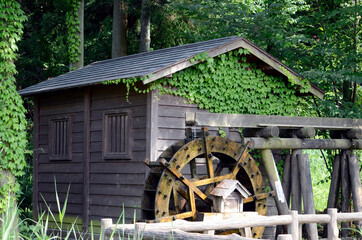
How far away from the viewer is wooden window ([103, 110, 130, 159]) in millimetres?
11664

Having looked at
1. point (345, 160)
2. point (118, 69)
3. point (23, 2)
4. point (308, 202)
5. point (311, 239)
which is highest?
point (23, 2)

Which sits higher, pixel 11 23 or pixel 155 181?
pixel 11 23

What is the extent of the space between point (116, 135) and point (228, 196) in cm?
307

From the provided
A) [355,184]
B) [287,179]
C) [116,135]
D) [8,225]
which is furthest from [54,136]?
[8,225]

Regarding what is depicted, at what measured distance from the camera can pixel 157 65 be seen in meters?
11.5

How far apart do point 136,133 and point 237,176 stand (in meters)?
2.15

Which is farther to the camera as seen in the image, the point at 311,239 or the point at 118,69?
the point at 118,69

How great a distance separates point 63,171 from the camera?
43.8 feet

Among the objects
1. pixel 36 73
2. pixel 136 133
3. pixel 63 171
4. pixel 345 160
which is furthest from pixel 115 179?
pixel 36 73

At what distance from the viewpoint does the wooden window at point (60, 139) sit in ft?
43.3

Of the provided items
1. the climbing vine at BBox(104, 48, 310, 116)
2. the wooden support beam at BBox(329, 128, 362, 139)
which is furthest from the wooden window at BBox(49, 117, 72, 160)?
the wooden support beam at BBox(329, 128, 362, 139)

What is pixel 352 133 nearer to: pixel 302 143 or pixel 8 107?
pixel 302 143

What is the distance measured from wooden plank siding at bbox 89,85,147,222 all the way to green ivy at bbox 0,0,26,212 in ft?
5.09

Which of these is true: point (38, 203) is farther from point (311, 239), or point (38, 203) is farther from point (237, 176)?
point (311, 239)
